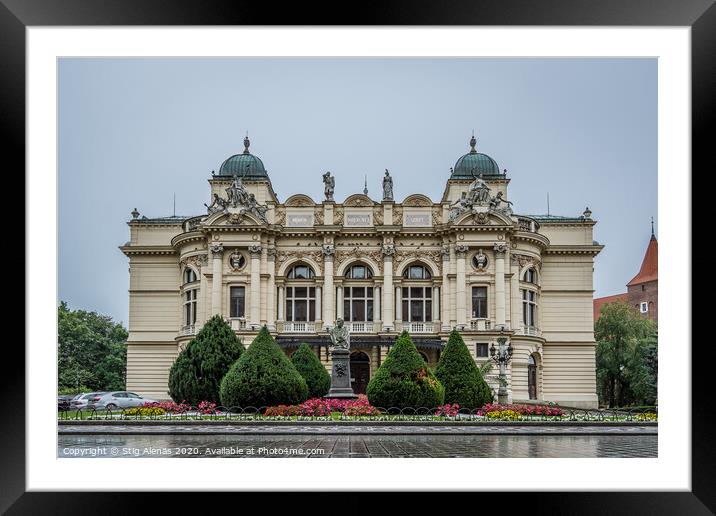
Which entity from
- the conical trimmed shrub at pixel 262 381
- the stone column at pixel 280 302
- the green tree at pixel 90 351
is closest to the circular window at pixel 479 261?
the stone column at pixel 280 302

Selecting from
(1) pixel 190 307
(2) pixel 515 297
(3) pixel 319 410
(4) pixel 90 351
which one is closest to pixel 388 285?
(2) pixel 515 297

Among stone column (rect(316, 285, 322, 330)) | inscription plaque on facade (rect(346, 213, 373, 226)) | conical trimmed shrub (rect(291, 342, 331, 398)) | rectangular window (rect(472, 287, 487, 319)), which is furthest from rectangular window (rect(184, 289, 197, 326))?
rectangular window (rect(472, 287, 487, 319))

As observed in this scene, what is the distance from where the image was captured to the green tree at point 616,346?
44781 millimetres

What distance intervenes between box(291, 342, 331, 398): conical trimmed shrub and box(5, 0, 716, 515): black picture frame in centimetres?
2114

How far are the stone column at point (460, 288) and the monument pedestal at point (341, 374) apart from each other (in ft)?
46.1

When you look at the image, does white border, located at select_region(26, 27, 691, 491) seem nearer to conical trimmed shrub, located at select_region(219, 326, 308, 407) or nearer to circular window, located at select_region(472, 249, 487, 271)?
conical trimmed shrub, located at select_region(219, 326, 308, 407)

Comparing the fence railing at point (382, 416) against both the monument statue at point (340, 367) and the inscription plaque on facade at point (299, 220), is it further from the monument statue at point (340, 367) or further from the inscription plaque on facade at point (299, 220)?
the inscription plaque on facade at point (299, 220)

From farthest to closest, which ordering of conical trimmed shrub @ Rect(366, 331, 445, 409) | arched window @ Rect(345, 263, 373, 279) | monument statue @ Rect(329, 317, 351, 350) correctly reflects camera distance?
arched window @ Rect(345, 263, 373, 279) < monument statue @ Rect(329, 317, 351, 350) < conical trimmed shrub @ Rect(366, 331, 445, 409)

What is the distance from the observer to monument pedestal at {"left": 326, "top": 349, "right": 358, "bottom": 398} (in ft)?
93.6

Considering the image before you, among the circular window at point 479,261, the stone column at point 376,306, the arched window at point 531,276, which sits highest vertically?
the circular window at point 479,261
